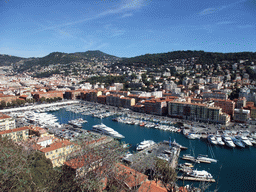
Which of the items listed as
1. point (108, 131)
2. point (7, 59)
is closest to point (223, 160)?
point (108, 131)

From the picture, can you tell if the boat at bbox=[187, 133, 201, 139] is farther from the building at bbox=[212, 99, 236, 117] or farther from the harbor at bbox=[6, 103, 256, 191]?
the building at bbox=[212, 99, 236, 117]

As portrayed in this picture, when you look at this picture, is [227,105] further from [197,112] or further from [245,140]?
[245,140]

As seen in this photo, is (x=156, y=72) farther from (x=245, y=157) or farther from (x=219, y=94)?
(x=245, y=157)

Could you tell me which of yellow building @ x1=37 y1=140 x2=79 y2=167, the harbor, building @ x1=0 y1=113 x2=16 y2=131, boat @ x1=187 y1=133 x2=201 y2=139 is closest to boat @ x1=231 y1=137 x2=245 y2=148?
the harbor

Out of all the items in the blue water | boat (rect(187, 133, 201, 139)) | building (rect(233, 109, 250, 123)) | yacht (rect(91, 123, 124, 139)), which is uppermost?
building (rect(233, 109, 250, 123))

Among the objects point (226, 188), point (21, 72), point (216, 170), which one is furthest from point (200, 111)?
point (21, 72)

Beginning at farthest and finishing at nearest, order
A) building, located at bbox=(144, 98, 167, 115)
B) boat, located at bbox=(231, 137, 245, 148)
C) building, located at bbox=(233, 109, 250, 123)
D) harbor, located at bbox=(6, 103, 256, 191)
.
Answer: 1. building, located at bbox=(144, 98, 167, 115)
2. building, located at bbox=(233, 109, 250, 123)
3. boat, located at bbox=(231, 137, 245, 148)
4. harbor, located at bbox=(6, 103, 256, 191)

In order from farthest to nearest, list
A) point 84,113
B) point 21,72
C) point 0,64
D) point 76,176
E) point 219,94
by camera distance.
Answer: point 0,64 → point 21,72 → point 219,94 → point 84,113 → point 76,176
